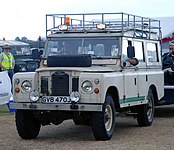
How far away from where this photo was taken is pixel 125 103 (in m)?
10.9

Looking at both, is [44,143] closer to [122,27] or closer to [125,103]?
[125,103]

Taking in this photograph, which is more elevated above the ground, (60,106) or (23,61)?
(23,61)

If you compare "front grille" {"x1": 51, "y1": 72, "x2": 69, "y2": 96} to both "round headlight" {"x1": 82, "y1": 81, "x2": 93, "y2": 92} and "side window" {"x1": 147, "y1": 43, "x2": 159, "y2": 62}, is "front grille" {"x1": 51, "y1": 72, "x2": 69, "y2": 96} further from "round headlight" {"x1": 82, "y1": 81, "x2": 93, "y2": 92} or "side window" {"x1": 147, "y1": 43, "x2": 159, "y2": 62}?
"side window" {"x1": 147, "y1": 43, "x2": 159, "y2": 62}

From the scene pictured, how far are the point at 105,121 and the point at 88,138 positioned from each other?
29.9 inches

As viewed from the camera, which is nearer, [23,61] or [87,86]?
[87,86]

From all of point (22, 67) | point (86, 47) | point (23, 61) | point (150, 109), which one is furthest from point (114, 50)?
point (23, 61)

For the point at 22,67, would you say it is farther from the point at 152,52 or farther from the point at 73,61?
the point at 73,61

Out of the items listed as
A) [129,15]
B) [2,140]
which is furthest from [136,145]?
[129,15]

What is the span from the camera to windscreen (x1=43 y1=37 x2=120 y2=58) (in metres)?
11.2

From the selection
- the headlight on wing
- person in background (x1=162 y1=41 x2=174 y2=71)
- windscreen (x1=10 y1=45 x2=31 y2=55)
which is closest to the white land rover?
person in background (x1=162 y1=41 x2=174 y2=71)

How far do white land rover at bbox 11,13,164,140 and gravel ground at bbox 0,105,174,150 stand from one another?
0.30 metres

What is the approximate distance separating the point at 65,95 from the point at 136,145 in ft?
5.11

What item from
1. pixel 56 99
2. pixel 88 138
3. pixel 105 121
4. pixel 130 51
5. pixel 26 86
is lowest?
pixel 88 138

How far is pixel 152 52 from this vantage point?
13.4 metres
